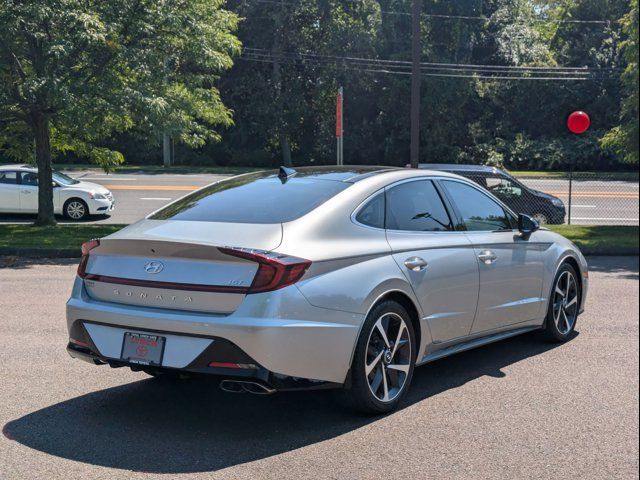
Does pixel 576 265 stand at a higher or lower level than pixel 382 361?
higher

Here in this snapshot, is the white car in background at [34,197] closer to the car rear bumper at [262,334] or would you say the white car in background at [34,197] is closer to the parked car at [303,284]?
the parked car at [303,284]

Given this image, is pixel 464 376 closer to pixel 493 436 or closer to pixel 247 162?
pixel 493 436

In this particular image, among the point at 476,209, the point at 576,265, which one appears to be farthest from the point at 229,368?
the point at 576,265

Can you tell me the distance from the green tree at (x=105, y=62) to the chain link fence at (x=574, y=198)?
5.91 m

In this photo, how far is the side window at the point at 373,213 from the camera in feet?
18.4

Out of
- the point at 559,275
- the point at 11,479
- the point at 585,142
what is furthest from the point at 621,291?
the point at 585,142

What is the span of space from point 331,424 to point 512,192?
13.1 m

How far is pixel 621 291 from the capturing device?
32.4 feet

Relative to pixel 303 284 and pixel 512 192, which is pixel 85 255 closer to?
pixel 303 284

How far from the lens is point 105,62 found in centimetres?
1579

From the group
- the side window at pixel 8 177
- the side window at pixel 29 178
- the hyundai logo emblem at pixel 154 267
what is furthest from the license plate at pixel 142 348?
the side window at pixel 8 177

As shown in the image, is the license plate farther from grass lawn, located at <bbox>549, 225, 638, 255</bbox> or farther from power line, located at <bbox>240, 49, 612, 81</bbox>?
power line, located at <bbox>240, 49, 612, 81</bbox>

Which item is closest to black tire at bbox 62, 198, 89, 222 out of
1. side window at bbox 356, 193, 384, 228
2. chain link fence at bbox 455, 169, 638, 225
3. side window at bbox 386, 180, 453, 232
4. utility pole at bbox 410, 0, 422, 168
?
utility pole at bbox 410, 0, 422, 168

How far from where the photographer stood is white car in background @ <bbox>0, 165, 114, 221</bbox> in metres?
20.9
